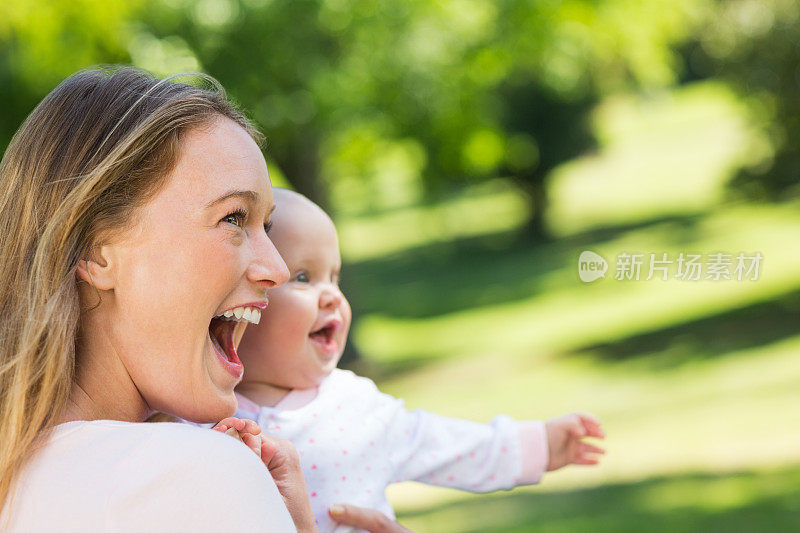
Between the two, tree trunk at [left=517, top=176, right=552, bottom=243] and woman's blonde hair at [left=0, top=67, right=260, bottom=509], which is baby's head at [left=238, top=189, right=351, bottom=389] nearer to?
woman's blonde hair at [left=0, top=67, right=260, bottom=509]

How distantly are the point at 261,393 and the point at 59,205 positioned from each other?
0.83m

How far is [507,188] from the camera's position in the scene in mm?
22641

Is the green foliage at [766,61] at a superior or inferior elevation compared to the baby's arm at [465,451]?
superior

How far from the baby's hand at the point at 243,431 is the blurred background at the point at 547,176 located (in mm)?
4360

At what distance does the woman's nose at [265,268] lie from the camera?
1585 mm

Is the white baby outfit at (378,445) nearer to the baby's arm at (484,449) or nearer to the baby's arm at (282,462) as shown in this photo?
the baby's arm at (484,449)

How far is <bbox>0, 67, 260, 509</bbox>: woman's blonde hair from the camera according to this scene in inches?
57.0

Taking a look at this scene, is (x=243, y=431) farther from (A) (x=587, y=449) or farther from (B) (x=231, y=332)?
(A) (x=587, y=449)

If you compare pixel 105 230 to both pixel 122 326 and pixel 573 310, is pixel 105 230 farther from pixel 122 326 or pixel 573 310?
pixel 573 310

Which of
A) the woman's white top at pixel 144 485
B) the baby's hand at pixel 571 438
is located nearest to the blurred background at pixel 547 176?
the baby's hand at pixel 571 438

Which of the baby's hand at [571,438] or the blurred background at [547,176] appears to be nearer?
the baby's hand at [571,438]

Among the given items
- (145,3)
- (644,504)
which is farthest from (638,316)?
(145,3)

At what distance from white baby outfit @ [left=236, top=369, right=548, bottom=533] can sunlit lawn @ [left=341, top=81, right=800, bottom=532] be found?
199 inches

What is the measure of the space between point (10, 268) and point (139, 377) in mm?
270
